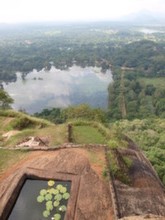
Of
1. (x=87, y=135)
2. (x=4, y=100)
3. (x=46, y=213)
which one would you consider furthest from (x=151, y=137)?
(x=46, y=213)

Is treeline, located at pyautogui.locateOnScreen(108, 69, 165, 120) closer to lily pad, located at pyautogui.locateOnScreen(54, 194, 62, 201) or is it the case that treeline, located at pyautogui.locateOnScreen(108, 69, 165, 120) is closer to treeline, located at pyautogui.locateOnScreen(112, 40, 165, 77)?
treeline, located at pyautogui.locateOnScreen(112, 40, 165, 77)

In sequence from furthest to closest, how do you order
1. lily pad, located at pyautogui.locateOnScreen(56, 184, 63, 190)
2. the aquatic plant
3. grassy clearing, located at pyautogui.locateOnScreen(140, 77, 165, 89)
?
grassy clearing, located at pyautogui.locateOnScreen(140, 77, 165, 89) < lily pad, located at pyautogui.locateOnScreen(56, 184, 63, 190) < the aquatic plant

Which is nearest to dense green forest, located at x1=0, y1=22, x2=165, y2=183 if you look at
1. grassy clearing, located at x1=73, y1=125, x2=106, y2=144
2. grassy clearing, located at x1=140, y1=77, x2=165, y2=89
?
grassy clearing, located at x1=140, y1=77, x2=165, y2=89

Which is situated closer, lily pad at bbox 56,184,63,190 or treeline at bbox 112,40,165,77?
lily pad at bbox 56,184,63,190

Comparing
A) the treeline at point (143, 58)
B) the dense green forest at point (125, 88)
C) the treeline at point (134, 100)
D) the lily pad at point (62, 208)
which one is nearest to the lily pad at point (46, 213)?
the lily pad at point (62, 208)

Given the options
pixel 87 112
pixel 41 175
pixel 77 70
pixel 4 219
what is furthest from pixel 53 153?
pixel 77 70

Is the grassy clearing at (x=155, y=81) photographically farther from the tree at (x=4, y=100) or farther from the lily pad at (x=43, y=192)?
the lily pad at (x=43, y=192)

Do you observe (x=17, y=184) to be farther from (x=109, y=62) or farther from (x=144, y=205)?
(x=109, y=62)
